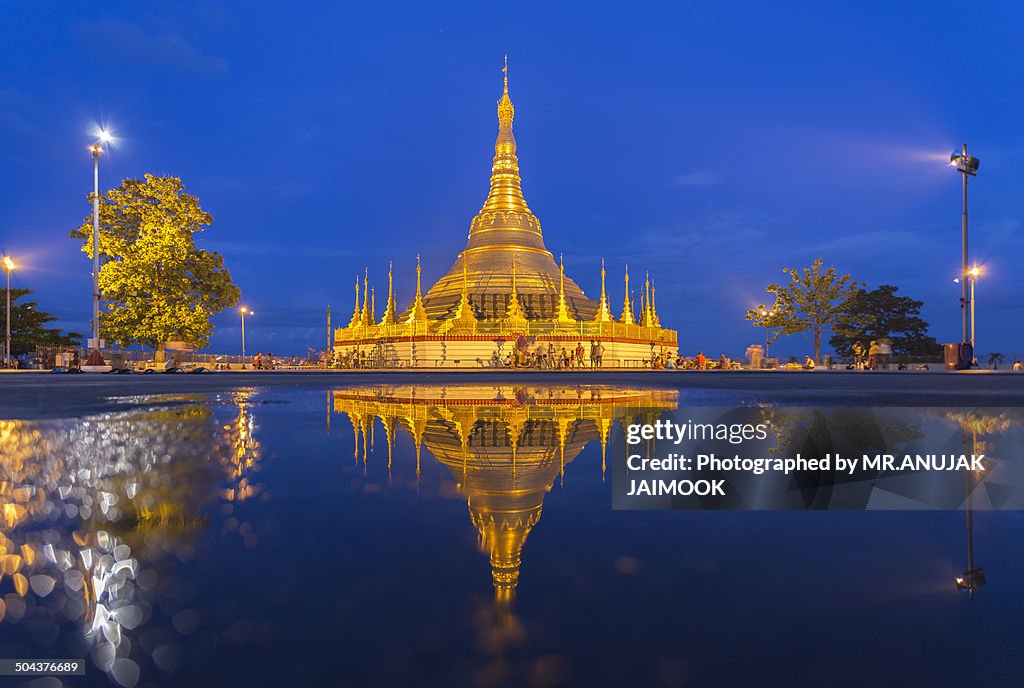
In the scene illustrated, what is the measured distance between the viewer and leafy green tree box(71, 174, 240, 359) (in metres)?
22.8

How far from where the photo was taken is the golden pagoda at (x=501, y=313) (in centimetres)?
3378

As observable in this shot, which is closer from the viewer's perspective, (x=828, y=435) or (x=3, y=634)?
(x=3, y=634)

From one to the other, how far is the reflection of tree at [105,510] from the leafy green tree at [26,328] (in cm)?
5051

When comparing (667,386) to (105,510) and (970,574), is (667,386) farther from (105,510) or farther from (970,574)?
(105,510)

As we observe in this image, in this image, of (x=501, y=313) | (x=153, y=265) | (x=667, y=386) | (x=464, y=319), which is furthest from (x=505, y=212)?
(x=667, y=386)

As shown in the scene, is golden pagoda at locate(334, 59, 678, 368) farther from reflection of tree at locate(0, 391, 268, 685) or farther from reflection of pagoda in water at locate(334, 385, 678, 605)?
reflection of tree at locate(0, 391, 268, 685)

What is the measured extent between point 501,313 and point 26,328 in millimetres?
37396

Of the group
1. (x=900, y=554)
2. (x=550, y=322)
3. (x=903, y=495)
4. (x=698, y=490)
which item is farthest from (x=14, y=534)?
(x=550, y=322)

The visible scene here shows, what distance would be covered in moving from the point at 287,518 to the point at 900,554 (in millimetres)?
2238

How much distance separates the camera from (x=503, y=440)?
4.36 meters

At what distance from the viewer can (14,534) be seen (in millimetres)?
2021

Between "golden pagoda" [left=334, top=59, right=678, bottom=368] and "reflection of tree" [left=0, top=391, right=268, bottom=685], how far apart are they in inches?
1115

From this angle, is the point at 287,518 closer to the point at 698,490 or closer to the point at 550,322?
the point at 698,490

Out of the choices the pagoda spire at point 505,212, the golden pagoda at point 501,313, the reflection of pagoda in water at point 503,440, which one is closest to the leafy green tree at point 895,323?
the golden pagoda at point 501,313
